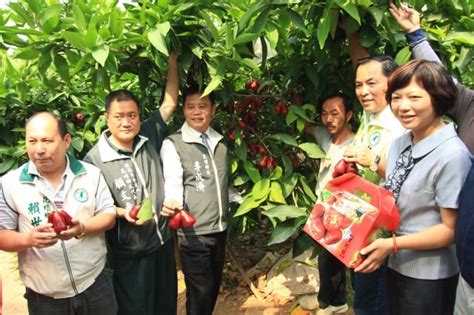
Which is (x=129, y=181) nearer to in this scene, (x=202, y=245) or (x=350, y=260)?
(x=202, y=245)

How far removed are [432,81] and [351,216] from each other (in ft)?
1.67

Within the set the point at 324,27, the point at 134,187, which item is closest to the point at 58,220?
the point at 134,187

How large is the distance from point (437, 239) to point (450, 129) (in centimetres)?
37

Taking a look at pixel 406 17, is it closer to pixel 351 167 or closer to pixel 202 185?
pixel 351 167

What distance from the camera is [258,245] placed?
14.0 feet

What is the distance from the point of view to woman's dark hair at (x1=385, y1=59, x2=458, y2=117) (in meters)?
1.46

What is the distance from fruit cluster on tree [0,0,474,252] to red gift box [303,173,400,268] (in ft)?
1.46

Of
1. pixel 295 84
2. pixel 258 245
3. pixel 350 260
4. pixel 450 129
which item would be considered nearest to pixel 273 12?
pixel 295 84

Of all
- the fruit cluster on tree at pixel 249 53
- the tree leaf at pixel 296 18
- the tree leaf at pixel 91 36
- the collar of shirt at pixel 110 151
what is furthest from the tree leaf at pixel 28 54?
the tree leaf at pixel 296 18

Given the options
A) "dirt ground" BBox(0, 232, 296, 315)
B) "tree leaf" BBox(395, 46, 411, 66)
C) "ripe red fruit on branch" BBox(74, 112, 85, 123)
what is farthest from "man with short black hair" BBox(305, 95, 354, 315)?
"ripe red fruit on branch" BBox(74, 112, 85, 123)

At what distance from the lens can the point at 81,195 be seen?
75.4 inches

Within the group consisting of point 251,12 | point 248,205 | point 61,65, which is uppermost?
point 251,12

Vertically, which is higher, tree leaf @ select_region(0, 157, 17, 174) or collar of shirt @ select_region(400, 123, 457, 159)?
collar of shirt @ select_region(400, 123, 457, 159)

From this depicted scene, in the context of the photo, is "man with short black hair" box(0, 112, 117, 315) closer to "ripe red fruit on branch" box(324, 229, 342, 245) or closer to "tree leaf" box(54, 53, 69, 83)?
"tree leaf" box(54, 53, 69, 83)
